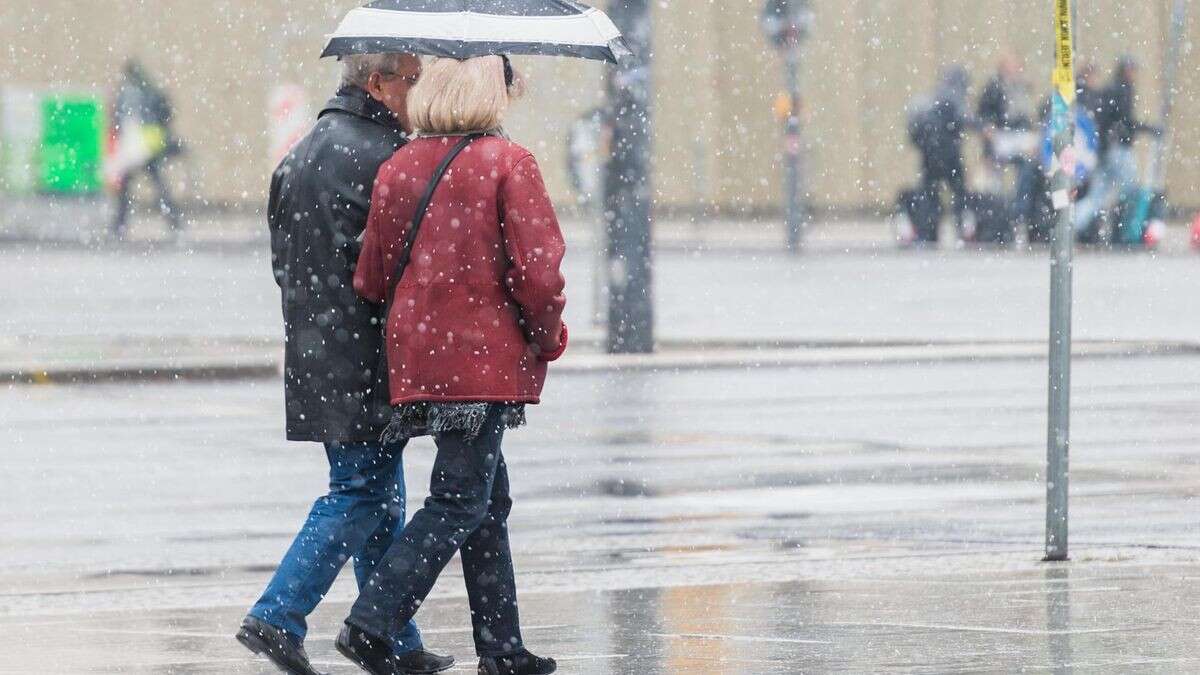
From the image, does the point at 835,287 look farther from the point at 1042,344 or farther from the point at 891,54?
the point at 891,54

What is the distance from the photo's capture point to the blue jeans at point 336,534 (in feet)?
22.5

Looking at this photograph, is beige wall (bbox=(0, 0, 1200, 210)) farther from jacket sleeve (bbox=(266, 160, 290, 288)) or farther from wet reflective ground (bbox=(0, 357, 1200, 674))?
jacket sleeve (bbox=(266, 160, 290, 288))

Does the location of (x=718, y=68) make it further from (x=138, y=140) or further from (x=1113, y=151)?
(x=1113, y=151)

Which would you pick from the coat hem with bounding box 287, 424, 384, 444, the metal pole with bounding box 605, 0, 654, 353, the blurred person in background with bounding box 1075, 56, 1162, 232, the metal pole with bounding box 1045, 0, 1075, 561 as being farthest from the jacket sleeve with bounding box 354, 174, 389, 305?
the blurred person in background with bounding box 1075, 56, 1162, 232

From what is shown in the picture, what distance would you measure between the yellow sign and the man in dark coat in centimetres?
255

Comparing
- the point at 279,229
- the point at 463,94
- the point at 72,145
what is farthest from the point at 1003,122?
the point at 463,94

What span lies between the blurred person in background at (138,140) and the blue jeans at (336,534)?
26275 mm

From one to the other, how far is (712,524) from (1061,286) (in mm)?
2005

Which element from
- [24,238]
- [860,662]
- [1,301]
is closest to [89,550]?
[860,662]

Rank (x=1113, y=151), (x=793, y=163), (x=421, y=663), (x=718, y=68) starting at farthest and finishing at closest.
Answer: (x=718, y=68) → (x=793, y=163) → (x=1113, y=151) → (x=421, y=663)

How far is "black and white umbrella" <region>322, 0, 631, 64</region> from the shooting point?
22.9 ft

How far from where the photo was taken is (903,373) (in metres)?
17.0

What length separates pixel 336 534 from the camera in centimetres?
693

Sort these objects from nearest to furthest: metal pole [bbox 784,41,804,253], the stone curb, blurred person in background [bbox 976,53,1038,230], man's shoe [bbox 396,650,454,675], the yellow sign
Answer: man's shoe [bbox 396,650,454,675] → the yellow sign → the stone curb → metal pole [bbox 784,41,804,253] → blurred person in background [bbox 976,53,1038,230]
